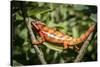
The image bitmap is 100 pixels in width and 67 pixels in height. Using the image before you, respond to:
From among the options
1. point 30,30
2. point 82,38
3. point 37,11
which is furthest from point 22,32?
point 82,38

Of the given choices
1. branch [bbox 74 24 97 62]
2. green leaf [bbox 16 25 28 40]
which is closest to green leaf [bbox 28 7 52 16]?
green leaf [bbox 16 25 28 40]

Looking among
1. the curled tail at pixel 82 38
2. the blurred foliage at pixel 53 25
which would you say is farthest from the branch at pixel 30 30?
the curled tail at pixel 82 38

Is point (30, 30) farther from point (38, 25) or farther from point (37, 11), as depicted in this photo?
point (37, 11)

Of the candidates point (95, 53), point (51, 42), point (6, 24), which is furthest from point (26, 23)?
point (95, 53)

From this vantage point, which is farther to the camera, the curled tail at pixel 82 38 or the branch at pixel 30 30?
the curled tail at pixel 82 38

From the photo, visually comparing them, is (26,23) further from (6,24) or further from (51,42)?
(51,42)

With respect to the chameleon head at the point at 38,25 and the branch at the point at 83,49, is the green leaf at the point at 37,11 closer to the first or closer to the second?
the chameleon head at the point at 38,25
